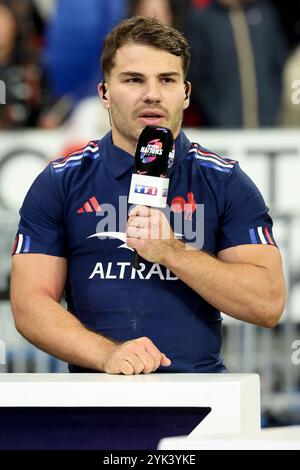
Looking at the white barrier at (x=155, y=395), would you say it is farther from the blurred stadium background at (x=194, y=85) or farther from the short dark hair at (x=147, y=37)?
the blurred stadium background at (x=194, y=85)

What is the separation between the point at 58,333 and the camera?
154 inches

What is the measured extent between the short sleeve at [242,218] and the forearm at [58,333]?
571 millimetres

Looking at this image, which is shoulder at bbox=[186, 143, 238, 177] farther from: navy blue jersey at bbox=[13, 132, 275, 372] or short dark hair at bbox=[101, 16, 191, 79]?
short dark hair at bbox=[101, 16, 191, 79]

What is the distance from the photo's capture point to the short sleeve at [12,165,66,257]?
4105mm

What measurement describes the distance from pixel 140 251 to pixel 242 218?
0.44 m

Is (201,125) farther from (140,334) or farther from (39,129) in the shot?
(140,334)

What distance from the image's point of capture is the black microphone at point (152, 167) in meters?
3.71

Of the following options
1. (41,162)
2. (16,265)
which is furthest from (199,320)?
(41,162)

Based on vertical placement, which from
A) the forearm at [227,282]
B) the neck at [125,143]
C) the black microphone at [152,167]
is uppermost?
the neck at [125,143]

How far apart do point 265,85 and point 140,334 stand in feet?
16.1

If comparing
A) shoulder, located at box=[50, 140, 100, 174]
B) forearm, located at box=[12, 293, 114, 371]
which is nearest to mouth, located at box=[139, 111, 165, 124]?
shoulder, located at box=[50, 140, 100, 174]

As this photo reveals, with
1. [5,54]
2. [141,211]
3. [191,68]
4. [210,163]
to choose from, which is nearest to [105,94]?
[210,163]

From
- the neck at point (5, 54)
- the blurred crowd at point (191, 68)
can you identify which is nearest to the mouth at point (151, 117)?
the blurred crowd at point (191, 68)

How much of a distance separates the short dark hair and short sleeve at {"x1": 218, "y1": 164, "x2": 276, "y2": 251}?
45cm
